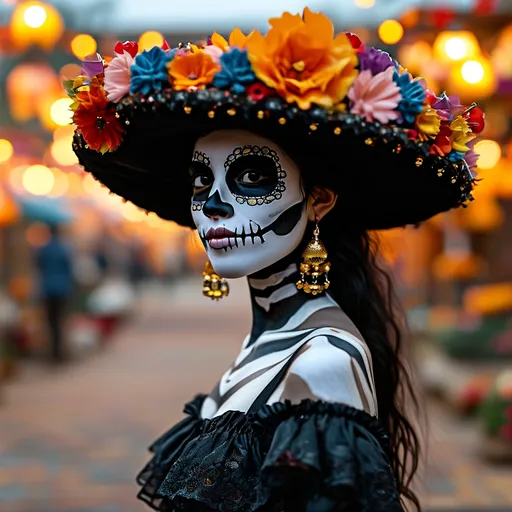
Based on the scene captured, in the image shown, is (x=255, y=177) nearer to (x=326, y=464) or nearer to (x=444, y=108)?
(x=444, y=108)

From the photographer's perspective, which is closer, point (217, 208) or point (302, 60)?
point (302, 60)

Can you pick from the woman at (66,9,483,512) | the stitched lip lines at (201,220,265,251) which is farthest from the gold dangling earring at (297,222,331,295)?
the stitched lip lines at (201,220,265,251)

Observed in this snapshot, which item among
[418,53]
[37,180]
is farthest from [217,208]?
[37,180]

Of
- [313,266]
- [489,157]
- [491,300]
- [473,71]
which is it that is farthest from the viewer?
[491,300]

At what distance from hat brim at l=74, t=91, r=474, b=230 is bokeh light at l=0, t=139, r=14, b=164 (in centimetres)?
977

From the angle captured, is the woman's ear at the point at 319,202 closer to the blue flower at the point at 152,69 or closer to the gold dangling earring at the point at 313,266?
the gold dangling earring at the point at 313,266

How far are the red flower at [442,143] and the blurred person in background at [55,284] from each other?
35.5 ft

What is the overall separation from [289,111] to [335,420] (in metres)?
0.67

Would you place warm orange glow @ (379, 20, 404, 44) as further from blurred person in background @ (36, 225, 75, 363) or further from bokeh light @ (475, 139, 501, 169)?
blurred person in background @ (36, 225, 75, 363)

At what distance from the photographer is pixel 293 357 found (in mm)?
2330

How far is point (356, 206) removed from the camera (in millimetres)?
2719

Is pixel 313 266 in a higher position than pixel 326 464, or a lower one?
higher

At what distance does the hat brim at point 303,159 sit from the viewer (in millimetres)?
2211

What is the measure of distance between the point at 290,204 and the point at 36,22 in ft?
19.1
